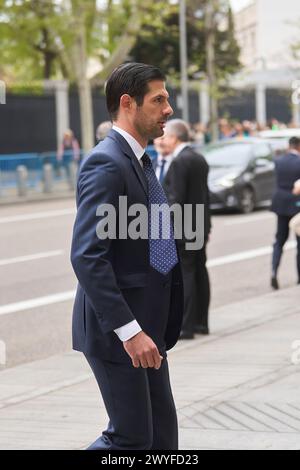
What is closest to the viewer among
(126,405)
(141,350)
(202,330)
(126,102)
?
(141,350)

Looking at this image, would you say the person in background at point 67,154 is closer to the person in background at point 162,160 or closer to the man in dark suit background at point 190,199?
the person in background at point 162,160

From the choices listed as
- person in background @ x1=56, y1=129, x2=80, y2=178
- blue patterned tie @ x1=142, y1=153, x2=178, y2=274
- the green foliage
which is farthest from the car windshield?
the green foliage

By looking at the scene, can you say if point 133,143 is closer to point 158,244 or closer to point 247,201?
point 158,244

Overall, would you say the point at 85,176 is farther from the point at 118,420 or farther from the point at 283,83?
the point at 283,83

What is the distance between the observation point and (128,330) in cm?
371

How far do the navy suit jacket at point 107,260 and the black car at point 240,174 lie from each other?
1704 cm

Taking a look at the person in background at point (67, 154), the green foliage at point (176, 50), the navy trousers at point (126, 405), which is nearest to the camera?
the navy trousers at point (126, 405)

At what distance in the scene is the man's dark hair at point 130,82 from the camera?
3.92 m

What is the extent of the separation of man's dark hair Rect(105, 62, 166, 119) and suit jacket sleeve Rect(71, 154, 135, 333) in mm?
277

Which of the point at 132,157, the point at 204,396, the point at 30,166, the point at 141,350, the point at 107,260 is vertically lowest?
the point at 204,396

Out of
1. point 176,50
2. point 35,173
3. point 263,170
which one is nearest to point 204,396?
point 263,170

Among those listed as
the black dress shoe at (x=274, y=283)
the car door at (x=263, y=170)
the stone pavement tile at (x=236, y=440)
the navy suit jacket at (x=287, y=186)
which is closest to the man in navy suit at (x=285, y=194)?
the navy suit jacket at (x=287, y=186)

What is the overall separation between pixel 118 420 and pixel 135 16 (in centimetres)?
3098

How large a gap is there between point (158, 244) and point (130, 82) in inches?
23.6
